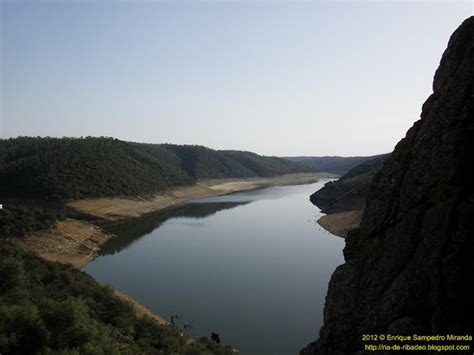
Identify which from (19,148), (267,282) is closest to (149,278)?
(267,282)

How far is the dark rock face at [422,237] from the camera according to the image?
287 inches

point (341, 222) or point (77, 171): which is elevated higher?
point (77, 171)

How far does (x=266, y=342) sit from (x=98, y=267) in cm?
2244

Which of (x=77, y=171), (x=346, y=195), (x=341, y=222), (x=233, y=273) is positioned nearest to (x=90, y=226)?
(x=233, y=273)

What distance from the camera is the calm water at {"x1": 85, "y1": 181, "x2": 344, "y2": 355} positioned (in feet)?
79.5

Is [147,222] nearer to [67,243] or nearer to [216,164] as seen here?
[67,243]

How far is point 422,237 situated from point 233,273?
2815cm

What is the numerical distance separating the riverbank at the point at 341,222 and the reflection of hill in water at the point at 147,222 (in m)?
22.3

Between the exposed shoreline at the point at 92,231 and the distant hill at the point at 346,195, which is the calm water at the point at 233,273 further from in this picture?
the distant hill at the point at 346,195

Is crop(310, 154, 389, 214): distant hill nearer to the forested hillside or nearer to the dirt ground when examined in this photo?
the dirt ground

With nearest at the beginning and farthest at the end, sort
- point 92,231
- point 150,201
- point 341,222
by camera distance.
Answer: point 92,231
point 341,222
point 150,201

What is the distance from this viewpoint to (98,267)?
39.2 meters

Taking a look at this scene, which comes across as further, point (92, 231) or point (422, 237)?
point (92, 231)

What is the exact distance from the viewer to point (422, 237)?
816 cm
